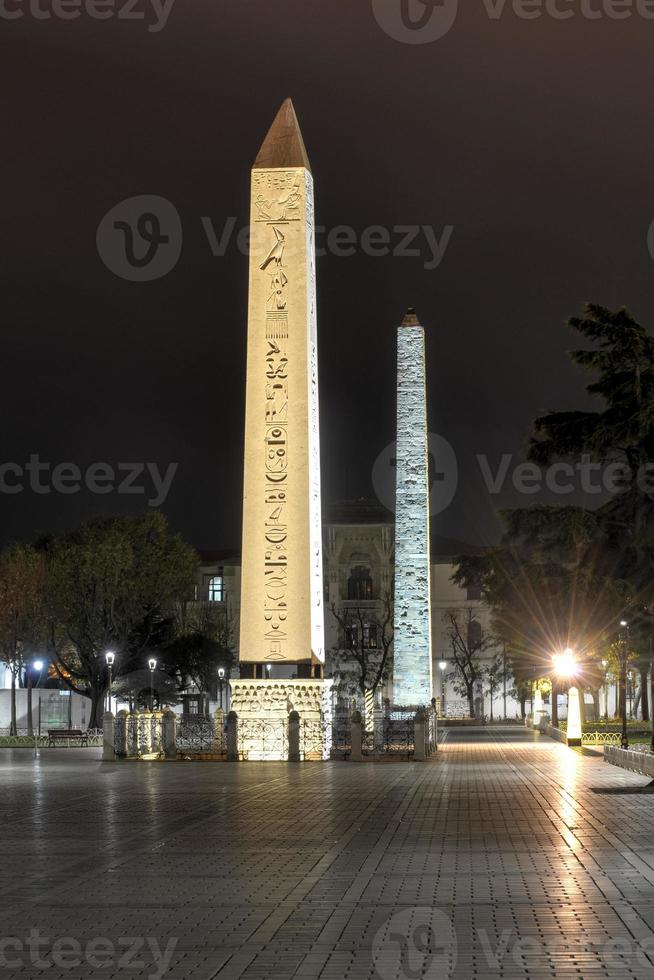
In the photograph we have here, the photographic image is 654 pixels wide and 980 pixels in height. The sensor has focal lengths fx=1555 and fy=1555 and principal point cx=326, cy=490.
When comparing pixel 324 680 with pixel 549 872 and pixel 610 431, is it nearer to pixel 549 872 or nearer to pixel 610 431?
pixel 610 431

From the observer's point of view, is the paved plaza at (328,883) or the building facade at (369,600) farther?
the building facade at (369,600)

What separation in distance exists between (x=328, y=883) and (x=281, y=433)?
1856 centimetres

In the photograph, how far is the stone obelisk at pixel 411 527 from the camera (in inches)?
1913

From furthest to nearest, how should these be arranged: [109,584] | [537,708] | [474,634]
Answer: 1. [474,634]
2. [537,708]
3. [109,584]

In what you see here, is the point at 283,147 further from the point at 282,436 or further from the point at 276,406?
the point at 282,436

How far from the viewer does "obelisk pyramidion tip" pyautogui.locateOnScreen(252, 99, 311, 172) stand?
31234 millimetres

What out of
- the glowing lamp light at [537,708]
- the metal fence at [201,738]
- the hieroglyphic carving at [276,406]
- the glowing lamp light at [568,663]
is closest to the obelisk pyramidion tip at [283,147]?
the hieroglyphic carving at [276,406]

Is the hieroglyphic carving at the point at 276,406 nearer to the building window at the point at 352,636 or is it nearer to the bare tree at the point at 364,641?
the bare tree at the point at 364,641

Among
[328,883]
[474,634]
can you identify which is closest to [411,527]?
[328,883]

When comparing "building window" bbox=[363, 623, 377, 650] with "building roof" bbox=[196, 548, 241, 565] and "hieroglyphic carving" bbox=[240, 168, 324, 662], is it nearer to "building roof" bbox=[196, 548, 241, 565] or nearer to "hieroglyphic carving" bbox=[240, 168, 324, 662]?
"building roof" bbox=[196, 548, 241, 565]

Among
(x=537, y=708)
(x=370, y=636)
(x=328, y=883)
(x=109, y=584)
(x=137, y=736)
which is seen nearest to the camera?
(x=328, y=883)

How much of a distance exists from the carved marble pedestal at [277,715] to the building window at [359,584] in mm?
63096

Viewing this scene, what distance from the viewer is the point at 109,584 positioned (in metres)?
58.2

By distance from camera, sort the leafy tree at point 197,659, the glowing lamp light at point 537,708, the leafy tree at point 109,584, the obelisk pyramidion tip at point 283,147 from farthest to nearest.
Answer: the leafy tree at point 197,659 < the glowing lamp light at point 537,708 < the leafy tree at point 109,584 < the obelisk pyramidion tip at point 283,147
